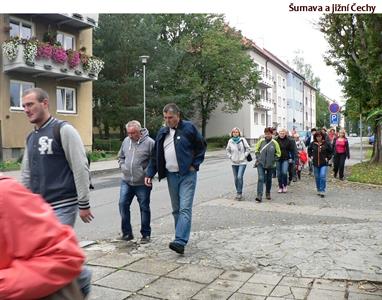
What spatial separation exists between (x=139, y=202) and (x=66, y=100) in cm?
2388

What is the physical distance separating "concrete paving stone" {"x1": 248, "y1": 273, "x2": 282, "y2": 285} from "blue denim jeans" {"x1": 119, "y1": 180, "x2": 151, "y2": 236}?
211cm

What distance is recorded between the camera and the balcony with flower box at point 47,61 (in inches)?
968

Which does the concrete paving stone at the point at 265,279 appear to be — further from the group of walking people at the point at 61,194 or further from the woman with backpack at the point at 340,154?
the woman with backpack at the point at 340,154

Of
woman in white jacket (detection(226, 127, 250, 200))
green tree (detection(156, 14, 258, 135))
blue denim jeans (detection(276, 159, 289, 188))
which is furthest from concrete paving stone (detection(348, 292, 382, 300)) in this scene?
green tree (detection(156, 14, 258, 135))

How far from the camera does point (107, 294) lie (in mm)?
4852

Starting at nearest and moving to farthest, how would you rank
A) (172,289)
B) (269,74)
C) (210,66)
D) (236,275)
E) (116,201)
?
(172,289)
(236,275)
(116,201)
(210,66)
(269,74)

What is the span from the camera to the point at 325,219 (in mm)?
9188

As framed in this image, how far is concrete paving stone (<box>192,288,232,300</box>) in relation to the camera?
15.6ft

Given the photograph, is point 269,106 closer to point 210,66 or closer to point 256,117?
point 256,117

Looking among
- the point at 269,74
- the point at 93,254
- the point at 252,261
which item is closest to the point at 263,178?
the point at 252,261

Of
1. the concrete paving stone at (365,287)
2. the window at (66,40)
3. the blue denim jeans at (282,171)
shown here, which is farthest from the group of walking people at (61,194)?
the window at (66,40)

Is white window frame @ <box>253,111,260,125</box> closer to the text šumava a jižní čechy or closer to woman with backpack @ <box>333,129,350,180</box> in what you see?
woman with backpack @ <box>333,129,350,180</box>

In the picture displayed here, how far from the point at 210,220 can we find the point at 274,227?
133cm

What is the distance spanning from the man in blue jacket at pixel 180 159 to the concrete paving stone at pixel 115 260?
66cm
